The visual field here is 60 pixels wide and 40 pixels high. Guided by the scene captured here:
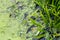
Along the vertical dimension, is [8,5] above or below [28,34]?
above

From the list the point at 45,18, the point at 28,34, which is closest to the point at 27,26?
the point at 28,34

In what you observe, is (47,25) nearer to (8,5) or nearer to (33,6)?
(33,6)

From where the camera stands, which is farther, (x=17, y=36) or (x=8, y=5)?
(x=8, y=5)

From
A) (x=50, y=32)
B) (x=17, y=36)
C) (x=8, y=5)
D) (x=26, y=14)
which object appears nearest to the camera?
(x=50, y=32)

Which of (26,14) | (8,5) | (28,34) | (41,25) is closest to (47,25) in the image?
(41,25)

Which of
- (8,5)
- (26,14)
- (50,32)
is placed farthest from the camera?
(8,5)

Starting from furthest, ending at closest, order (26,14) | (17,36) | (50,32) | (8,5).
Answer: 1. (8,5)
2. (26,14)
3. (17,36)
4. (50,32)

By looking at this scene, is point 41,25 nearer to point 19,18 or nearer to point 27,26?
point 27,26

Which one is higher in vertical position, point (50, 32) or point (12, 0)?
point (12, 0)

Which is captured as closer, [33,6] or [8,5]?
[33,6]
